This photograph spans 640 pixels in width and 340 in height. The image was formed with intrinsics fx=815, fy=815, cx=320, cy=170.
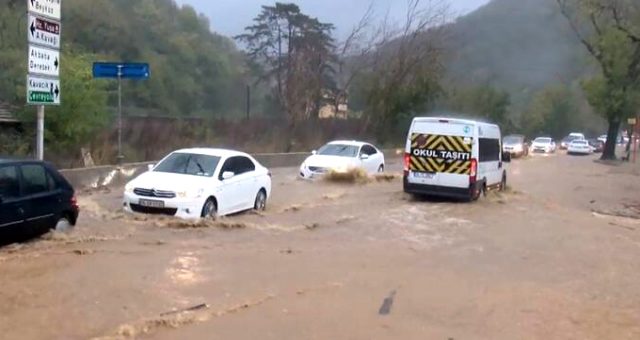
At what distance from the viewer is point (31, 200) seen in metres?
11.1

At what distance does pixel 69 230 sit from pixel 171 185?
2.46 m

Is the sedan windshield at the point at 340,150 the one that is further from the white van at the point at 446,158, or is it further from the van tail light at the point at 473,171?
the van tail light at the point at 473,171

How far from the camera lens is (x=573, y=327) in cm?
829

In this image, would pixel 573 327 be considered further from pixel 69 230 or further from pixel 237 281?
pixel 69 230

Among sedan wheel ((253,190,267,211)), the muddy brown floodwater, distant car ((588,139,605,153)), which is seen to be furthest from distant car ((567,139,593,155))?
sedan wheel ((253,190,267,211))

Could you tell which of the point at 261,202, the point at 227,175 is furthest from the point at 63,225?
the point at 261,202

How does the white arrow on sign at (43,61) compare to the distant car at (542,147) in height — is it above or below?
above

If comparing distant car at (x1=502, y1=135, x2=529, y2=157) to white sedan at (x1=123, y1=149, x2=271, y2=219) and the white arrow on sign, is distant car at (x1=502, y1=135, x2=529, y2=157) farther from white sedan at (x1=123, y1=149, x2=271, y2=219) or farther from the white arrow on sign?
the white arrow on sign

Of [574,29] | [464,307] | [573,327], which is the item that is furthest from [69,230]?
[574,29]

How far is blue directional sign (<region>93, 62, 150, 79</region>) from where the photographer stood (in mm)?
20500

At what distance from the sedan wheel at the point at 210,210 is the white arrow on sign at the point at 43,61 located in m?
3.54

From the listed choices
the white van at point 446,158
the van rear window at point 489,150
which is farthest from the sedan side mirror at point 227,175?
the van rear window at point 489,150

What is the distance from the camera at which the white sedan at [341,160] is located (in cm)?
2539

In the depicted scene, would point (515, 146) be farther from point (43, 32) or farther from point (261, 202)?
point (43, 32)
